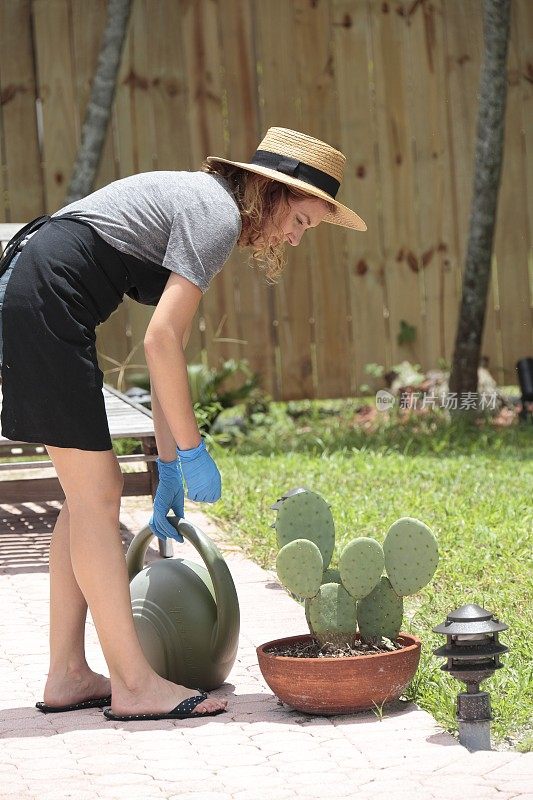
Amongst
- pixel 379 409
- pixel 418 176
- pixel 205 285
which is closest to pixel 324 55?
pixel 418 176

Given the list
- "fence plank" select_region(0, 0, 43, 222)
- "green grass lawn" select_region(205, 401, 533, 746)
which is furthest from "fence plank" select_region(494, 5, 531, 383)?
"fence plank" select_region(0, 0, 43, 222)

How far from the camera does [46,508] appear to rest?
256 inches

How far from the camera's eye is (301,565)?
10.7 feet

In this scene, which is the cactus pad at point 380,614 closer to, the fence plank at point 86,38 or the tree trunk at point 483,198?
the tree trunk at point 483,198

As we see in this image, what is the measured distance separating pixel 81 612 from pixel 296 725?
25.8 inches

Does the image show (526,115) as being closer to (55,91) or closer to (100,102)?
(100,102)

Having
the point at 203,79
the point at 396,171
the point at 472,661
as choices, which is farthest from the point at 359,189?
the point at 472,661

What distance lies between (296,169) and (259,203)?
0.13 metres

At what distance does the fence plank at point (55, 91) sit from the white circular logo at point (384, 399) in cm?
237

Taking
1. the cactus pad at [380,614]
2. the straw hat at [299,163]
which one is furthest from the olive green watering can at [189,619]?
the straw hat at [299,163]

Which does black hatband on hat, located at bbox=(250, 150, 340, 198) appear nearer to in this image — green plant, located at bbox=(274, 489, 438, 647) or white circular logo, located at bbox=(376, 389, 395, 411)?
green plant, located at bbox=(274, 489, 438, 647)

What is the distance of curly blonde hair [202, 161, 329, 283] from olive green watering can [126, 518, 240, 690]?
31.2 inches

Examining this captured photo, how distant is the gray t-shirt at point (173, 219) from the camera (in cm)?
313

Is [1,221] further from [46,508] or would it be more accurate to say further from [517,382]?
[517,382]
